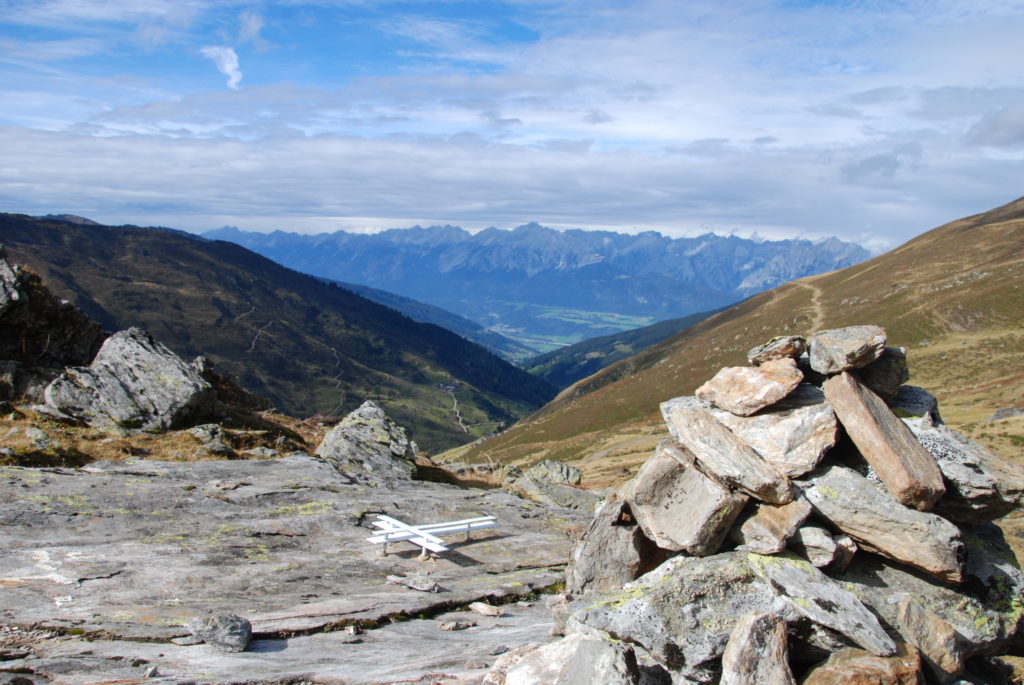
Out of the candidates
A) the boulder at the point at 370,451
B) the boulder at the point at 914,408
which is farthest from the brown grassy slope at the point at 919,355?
the boulder at the point at 914,408

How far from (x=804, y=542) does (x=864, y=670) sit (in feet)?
7.44

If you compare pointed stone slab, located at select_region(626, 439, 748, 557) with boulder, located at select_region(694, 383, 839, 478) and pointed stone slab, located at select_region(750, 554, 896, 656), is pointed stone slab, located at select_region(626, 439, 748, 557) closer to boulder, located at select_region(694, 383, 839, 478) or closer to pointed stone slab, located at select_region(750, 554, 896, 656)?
pointed stone slab, located at select_region(750, 554, 896, 656)

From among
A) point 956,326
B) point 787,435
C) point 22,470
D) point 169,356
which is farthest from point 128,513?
point 956,326

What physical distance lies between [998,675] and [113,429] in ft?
84.3

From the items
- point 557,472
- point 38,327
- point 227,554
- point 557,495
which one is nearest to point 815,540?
point 227,554

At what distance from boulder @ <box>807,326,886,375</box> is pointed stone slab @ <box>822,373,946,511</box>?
264 mm

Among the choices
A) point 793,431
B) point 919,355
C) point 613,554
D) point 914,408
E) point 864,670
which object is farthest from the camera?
point 919,355

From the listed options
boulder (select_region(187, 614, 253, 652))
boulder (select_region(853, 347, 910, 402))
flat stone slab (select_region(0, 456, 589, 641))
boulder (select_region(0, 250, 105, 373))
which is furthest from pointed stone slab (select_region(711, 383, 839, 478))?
boulder (select_region(0, 250, 105, 373))

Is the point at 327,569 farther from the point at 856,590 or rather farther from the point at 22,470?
the point at 856,590

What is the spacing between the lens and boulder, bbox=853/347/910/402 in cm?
1325

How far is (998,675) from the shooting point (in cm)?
1135

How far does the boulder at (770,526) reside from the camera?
35.6 feet

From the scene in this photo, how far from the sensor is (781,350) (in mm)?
13250

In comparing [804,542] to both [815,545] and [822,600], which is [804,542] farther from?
[822,600]
